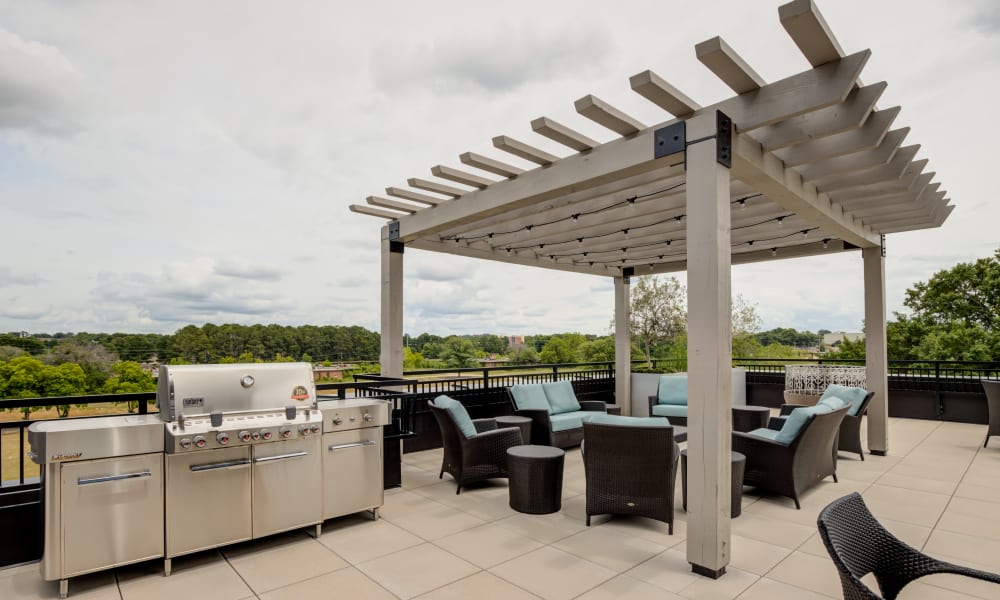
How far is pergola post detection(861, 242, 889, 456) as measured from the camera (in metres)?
5.89

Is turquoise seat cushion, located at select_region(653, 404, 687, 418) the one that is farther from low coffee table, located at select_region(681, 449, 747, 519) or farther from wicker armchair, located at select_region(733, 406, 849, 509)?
low coffee table, located at select_region(681, 449, 747, 519)

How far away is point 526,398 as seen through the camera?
6.21 metres

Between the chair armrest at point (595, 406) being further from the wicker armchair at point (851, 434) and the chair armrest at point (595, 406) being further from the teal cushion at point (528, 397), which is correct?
the wicker armchair at point (851, 434)

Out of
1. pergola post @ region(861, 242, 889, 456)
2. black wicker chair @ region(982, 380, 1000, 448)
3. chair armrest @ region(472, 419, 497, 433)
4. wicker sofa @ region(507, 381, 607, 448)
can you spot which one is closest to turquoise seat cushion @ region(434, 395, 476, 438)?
chair armrest @ region(472, 419, 497, 433)

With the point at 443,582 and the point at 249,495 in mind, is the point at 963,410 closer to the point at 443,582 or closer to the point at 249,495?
the point at 443,582

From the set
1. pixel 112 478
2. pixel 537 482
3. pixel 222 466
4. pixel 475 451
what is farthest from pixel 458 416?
pixel 112 478

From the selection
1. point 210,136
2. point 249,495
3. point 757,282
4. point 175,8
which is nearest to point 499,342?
point 757,282

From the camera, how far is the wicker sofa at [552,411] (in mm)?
5867

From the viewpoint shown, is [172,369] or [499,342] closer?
[172,369]

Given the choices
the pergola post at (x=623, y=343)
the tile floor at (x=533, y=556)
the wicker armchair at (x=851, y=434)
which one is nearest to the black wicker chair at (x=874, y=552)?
the tile floor at (x=533, y=556)

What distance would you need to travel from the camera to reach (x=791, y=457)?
4035 millimetres

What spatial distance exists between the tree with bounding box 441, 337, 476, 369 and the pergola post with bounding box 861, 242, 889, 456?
1042cm

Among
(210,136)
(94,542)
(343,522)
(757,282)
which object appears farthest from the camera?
(757,282)

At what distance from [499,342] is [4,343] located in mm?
12733
